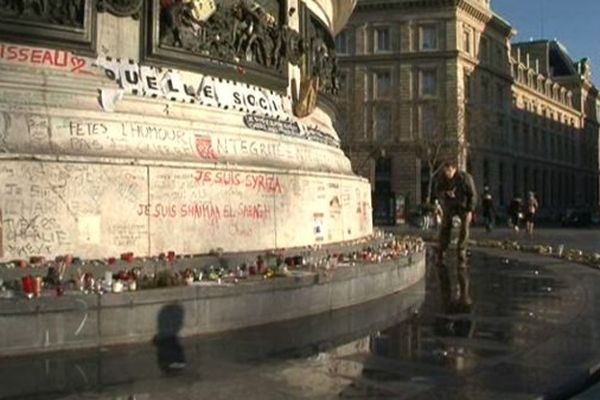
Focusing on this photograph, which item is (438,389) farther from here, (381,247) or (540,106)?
(540,106)

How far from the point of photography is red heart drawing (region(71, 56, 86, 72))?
10461 mm

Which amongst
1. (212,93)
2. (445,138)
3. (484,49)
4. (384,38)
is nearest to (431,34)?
(384,38)

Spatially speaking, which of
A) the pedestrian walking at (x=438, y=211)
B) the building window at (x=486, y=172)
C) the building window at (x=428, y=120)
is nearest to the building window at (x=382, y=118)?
the building window at (x=428, y=120)

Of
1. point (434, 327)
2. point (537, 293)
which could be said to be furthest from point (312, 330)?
point (537, 293)

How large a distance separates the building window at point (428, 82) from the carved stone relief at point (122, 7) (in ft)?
260

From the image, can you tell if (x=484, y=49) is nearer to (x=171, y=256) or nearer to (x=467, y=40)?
(x=467, y=40)

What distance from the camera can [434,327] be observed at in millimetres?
9836

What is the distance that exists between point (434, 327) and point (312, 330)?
4.83 ft

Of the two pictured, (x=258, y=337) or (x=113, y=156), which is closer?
(x=258, y=337)

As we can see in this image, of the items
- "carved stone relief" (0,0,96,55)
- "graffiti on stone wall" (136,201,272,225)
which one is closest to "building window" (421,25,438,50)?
"graffiti on stone wall" (136,201,272,225)

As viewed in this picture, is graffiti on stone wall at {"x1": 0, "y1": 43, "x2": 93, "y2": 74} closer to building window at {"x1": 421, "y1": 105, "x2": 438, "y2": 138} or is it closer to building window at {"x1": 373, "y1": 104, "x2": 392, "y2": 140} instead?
building window at {"x1": 421, "y1": 105, "x2": 438, "y2": 138}

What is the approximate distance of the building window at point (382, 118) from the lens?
8844cm

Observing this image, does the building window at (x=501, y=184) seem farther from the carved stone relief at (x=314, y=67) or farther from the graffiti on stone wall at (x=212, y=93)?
the graffiti on stone wall at (x=212, y=93)

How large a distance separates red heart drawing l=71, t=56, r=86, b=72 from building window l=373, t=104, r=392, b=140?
7859 cm
